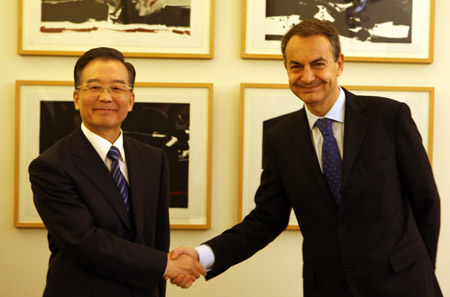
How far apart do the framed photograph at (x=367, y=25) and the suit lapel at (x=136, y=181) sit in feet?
4.33

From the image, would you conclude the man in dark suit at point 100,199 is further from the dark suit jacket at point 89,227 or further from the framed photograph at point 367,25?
the framed photograph at point 367,25

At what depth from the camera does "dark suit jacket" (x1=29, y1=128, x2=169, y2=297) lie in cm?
216

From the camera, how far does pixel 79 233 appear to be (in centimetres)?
215

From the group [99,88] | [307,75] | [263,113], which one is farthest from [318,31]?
[263,113]

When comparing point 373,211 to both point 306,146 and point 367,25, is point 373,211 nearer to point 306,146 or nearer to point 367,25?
point 306,146

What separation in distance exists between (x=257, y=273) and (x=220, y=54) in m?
1.28

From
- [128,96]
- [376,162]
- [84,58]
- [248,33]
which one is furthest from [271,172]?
[248,33]

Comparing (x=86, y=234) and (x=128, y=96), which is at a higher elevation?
(x=128, y=96)

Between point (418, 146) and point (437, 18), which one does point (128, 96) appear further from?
point (437, 18)

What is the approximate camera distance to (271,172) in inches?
101

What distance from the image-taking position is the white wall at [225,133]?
11.2 feet

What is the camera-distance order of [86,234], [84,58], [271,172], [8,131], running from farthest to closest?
[8,131] < [271,172] < [84,58] < [86,234]

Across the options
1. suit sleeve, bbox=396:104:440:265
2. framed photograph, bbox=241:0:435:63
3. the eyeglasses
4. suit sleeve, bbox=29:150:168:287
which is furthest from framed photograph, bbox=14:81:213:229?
suit sleeve, bbox=396:104:440:265

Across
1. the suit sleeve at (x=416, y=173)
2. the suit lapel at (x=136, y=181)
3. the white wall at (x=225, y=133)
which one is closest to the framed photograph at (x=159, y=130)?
the white wall at (x=225, y=133)
